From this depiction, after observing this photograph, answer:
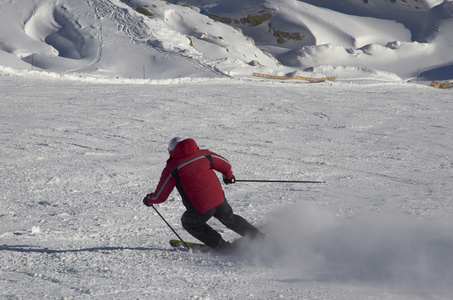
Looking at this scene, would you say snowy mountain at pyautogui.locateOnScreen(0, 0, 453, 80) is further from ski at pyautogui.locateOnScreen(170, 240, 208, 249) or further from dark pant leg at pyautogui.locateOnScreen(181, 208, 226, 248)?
dark pant leg at pyautogui.locateOnScreen(181, 208, 226, 248)

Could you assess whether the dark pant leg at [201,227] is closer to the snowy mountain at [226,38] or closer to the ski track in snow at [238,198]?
the ski track in snow at [238,198]

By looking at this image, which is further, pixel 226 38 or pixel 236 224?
pixel 226 38

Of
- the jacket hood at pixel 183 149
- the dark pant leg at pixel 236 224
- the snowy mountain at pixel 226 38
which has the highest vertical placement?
the jacket hood at pixel 183 149

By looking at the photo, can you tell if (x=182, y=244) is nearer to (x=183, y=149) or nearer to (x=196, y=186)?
(x=196, y=186)

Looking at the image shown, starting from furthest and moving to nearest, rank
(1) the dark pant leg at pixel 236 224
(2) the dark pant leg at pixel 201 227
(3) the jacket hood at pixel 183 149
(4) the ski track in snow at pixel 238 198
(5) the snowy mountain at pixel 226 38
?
1. (5) the snowy mountain at pixel 226 38
2. (1) the dark pant leg at pixel 236 224
3. (2) the dark pant leg at pixel 201 227
4. (3) the jacket hood at pixel 183 149
5. (4) the ski track in snow at pixel 238 198

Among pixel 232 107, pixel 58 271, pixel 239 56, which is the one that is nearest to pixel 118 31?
pixel 239 56

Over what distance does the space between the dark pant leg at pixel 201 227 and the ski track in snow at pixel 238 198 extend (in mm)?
151

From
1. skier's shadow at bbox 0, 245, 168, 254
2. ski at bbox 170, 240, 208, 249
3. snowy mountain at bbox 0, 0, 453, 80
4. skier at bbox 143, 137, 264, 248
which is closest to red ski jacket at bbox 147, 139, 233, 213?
skier at bbox 143, 137, 264, 248

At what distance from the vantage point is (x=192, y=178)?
13.0ft

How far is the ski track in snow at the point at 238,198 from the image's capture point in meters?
3.47

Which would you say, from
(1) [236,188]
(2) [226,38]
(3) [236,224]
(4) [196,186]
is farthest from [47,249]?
(2) [226,38]

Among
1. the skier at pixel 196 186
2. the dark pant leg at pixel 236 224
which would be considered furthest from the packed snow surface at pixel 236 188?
the skier at pixel 196 186

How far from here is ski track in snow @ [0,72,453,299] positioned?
3.47 m

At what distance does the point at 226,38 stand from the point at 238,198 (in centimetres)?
4097
